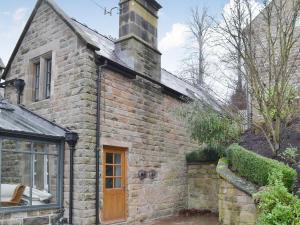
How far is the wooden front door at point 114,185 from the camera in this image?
928 centimetres

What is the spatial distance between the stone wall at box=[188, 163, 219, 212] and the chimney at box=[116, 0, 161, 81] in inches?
147

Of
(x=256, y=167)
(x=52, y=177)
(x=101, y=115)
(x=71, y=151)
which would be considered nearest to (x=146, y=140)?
(x=101, y=115)

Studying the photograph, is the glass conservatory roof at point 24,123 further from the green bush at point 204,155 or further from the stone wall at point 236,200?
the green bush at point 204,155

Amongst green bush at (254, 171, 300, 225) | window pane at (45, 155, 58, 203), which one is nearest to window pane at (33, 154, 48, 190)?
window pane at (45, 155, 58, 203)

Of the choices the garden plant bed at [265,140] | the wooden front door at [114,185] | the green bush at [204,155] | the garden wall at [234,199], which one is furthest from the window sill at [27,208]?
the green bush at [204,155]

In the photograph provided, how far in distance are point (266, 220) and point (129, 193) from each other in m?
4.54

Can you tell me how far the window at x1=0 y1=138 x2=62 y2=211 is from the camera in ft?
26.7

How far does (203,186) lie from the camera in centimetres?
1281

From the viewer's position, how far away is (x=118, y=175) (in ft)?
32.3

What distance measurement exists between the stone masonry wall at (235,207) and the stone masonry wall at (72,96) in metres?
3.19

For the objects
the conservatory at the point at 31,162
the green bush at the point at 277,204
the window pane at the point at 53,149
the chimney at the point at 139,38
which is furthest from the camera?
the chimney at the point at 139,38

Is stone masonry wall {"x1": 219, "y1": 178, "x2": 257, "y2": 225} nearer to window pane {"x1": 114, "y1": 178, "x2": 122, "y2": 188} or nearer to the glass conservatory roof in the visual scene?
window pane {"x1": 114, "y1": 178, "x2": 122, "y2": 188}

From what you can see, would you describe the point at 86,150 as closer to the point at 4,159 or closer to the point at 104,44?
the point at 4,159

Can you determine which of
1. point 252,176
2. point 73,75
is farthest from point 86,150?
point 252,176
